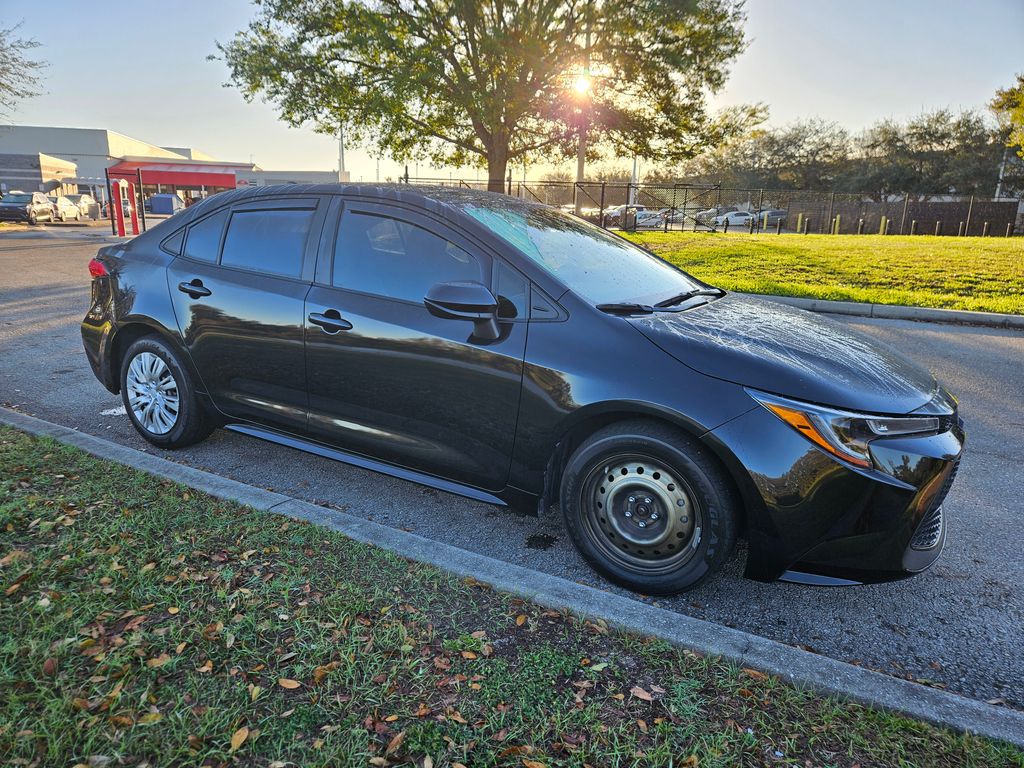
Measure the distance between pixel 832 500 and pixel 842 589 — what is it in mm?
839

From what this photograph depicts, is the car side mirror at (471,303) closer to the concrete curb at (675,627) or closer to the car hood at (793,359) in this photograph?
the car hood at (793,359)

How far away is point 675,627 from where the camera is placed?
8.09 ft

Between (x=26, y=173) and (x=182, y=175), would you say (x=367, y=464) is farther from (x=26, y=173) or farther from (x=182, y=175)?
(x=26, y=173)

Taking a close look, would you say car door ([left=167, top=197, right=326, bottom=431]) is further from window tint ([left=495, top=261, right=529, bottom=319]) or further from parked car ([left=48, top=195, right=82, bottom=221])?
parked car ([left=48, top=195, right=82, bottom=221])

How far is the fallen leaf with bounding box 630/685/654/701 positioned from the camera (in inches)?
84.7

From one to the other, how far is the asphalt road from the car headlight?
81cm

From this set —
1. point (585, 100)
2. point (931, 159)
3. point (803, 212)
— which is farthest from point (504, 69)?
point (931, 159)

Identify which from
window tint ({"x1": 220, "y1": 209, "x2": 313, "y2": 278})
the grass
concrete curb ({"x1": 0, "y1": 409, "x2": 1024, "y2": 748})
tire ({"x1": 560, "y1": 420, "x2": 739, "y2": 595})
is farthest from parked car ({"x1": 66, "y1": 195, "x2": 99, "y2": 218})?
tire ({"x1": 560, "y1": 420, "x2": 739, "y2": 595})

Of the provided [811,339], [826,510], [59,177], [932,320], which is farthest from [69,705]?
[59,177]

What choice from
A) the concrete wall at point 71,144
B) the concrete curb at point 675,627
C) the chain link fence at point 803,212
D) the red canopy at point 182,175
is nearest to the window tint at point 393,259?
the concrete curb at point 675,627

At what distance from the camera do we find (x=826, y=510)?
2.46 metres

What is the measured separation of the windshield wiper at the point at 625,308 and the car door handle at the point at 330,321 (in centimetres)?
130

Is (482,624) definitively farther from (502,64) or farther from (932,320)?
(502,64)

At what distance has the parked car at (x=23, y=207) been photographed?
30781mm
